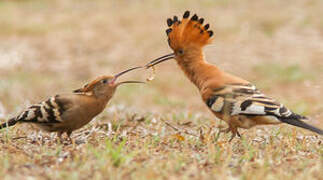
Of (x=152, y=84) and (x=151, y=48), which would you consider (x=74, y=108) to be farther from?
(x=151, y=48)

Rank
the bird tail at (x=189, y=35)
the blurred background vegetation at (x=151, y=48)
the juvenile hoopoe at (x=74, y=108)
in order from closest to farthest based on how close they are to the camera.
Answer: the juvenile hoopoe at (x=74, y=108)
the bird tail at (x=189, y=35)
the blurred background vegetation at (x=151, y=48)

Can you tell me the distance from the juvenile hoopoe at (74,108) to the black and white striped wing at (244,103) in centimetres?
86

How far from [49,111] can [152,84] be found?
647 centimetres

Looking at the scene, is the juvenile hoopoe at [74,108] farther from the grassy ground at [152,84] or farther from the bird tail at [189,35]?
the bird tail at [189,35]

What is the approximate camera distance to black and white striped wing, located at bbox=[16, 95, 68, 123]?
449 cm

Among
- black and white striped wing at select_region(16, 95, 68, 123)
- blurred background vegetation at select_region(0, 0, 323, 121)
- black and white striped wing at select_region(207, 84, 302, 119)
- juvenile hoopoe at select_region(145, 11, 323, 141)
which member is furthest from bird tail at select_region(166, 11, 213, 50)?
blurred background vegetation at select_region(0, 0, 323, 121)

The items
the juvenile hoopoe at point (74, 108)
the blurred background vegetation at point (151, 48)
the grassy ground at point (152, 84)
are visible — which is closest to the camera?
the grassy ground at point (152, 84)

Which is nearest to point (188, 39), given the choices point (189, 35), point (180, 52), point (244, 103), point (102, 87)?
point (189, 35)

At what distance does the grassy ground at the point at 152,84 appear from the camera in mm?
3830

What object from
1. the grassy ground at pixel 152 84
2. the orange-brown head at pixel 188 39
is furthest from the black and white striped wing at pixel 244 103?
the orange-brown head at pixel 188 39

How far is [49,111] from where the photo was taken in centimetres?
452

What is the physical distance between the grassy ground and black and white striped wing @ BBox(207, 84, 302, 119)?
0.92 feet

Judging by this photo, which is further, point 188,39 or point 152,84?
point 152,84

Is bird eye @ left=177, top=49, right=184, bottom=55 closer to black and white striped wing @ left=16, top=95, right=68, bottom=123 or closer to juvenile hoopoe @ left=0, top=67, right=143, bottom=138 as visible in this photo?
juvenile hoopoe @ left=0, top=67, right=143, bottom=138
